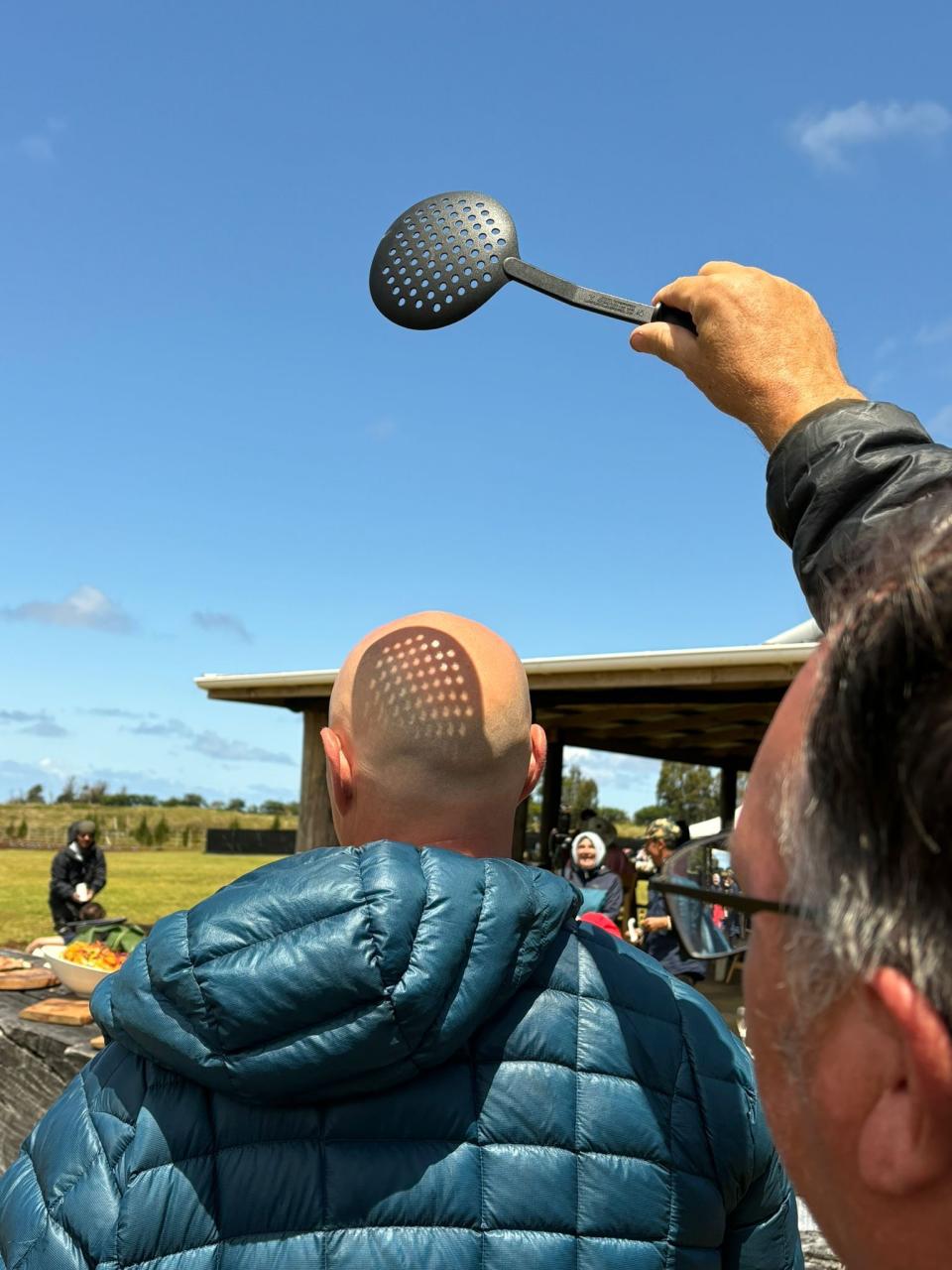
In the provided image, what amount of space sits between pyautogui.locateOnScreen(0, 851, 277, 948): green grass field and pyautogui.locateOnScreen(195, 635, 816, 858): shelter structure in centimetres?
456

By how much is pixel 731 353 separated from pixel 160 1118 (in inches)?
39.1

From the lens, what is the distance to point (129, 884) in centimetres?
2834

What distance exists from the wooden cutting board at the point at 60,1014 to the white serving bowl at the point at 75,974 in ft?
0.65

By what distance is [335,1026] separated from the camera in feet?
3.68

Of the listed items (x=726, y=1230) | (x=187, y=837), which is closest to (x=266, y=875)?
(x=726, y=1230)

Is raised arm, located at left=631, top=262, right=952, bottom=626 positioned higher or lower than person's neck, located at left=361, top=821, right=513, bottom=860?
higher

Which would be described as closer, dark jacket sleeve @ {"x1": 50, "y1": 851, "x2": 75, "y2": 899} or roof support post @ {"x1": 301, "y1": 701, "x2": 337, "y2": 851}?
roof support post @ {"x1": 301, "y1": 701, "x2": 337, "y2": 851}

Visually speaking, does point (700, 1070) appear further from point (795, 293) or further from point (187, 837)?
point (187, 837)

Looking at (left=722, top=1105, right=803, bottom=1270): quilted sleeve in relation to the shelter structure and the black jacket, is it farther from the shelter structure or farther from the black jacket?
the black jacket

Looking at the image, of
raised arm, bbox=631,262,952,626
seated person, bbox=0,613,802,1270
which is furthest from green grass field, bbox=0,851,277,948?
raised arm, bbox=631,262,952,626

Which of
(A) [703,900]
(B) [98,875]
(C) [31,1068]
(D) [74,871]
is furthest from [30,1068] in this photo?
(B) [98,875]

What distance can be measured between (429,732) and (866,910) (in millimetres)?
815

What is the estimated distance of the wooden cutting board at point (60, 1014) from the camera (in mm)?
3037

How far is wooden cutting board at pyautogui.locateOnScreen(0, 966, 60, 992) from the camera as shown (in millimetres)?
3584
